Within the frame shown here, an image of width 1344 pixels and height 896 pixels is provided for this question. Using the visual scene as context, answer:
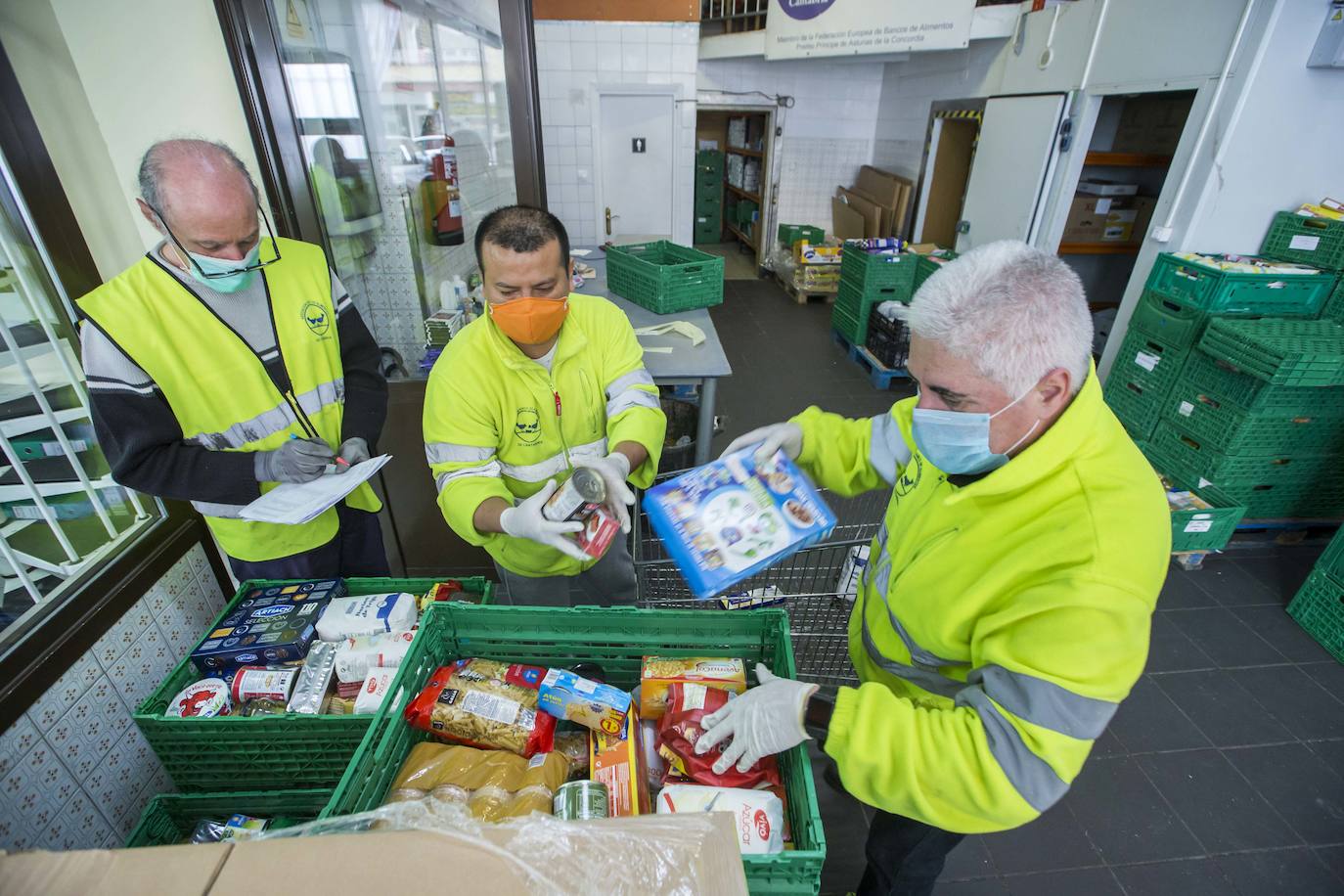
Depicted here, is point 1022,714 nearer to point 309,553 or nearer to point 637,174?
point 309,553

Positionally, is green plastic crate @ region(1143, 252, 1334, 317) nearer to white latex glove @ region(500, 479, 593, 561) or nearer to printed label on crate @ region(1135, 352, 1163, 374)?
printed label on crate @ region(1135, 352, 1163, 374)

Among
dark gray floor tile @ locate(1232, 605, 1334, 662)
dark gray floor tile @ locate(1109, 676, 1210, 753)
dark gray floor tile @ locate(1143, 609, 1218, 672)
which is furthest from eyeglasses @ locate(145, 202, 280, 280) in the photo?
dark gray floor tile @ locate(1232, 605, 1334, 662)

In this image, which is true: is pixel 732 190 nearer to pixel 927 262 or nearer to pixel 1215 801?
pixel 927 262

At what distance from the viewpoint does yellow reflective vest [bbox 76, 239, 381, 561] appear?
1577mm

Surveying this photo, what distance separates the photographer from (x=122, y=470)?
1.57m

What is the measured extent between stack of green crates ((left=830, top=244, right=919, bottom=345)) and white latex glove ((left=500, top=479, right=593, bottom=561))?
5.05 m

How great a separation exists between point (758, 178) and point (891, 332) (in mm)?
5225

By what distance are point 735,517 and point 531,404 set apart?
809mm

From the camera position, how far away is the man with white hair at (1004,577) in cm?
94

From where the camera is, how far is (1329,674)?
291 cm

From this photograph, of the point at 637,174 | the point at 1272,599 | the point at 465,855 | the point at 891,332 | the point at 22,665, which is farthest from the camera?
the point at 637,174

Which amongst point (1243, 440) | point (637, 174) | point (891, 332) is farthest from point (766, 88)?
point (1243, 440)

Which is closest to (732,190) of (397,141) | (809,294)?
(809,294)

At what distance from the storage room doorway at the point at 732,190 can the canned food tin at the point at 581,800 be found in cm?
883
